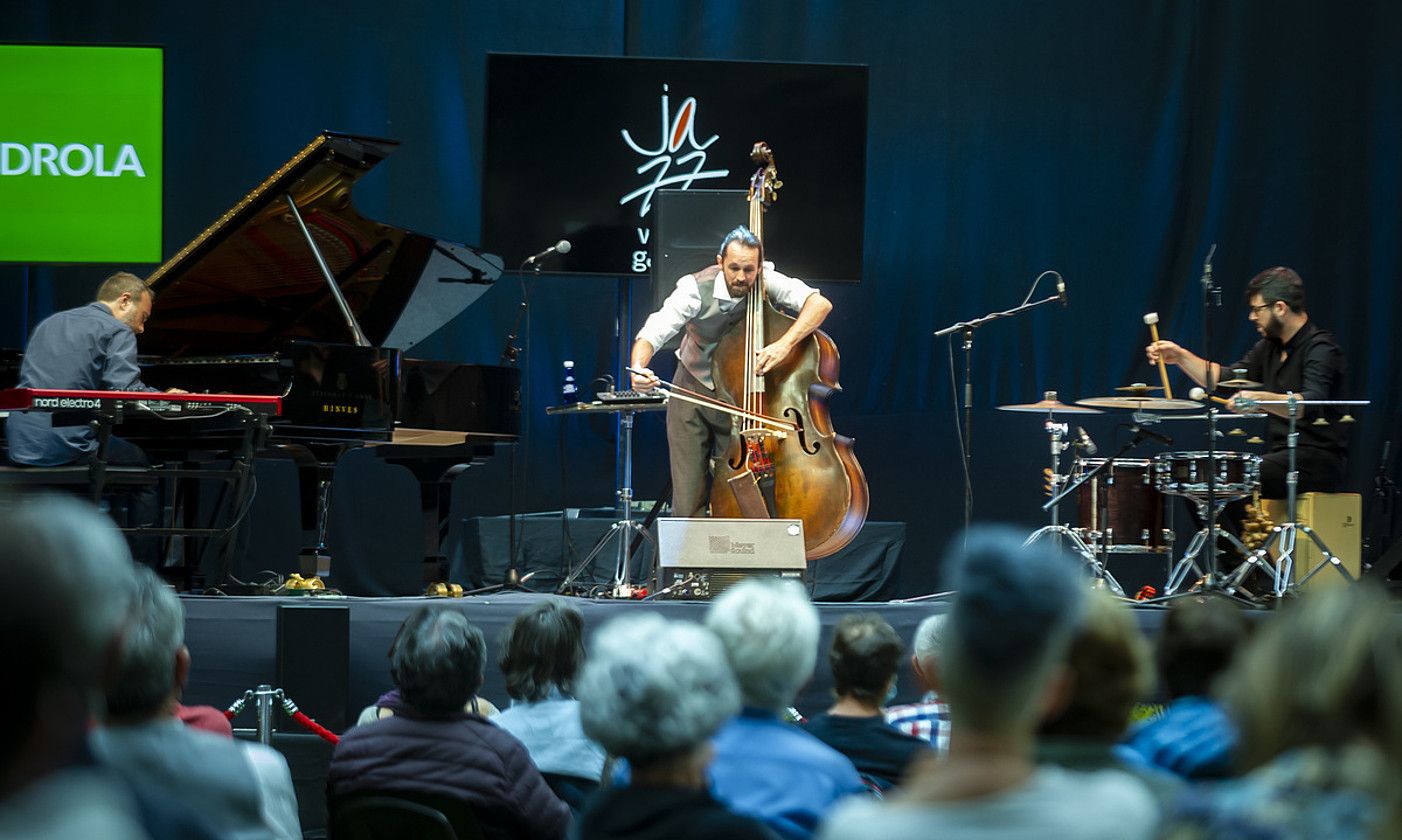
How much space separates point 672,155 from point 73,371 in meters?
3.28

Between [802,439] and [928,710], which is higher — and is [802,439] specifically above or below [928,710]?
above

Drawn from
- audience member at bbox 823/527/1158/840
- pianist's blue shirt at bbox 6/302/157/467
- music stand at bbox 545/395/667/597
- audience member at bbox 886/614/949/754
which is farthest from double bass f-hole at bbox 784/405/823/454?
audience member at bbox 823/527/1158/840

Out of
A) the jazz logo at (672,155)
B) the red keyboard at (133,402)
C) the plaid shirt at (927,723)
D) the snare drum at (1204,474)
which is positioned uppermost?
the jazz logo at (672,155)

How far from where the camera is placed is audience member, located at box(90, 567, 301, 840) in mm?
2041

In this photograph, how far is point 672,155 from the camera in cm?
811

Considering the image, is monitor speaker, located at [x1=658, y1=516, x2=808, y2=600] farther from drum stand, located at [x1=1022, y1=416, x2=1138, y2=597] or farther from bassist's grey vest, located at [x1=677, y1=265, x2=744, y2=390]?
drum stand, located at [x1=1022, y1=416, x2=1138, y2=597]

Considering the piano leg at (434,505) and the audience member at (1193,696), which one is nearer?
the audience member at (1193,696)

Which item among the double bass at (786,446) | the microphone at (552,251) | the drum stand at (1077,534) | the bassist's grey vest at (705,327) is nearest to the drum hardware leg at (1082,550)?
the drum stand at (1077,534)

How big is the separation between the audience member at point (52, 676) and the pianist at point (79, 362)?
4.93 m

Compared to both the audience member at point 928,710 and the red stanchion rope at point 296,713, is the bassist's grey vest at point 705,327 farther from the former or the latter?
the audience member at point 928,710

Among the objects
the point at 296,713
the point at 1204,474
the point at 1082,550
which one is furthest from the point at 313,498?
the point at 1204,474

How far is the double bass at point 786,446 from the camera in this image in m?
6.29

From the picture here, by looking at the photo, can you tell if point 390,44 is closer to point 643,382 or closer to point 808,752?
point 643,382

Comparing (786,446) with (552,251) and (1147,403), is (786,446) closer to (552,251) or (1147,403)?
(552,251)
